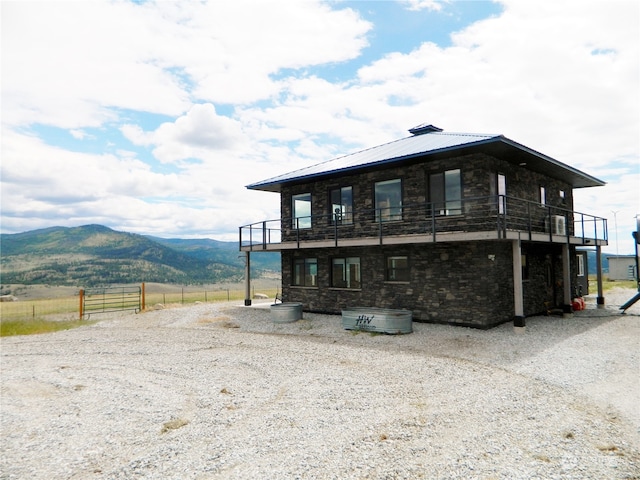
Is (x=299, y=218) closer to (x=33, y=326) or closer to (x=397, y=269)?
(x=397, y=269)

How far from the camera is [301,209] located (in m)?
21.4

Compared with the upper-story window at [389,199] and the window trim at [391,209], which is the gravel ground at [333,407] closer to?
the window trim at [391,209]

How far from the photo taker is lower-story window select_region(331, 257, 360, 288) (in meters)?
18.9

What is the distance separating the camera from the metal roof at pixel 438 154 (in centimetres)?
1486

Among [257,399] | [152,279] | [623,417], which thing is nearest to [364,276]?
[257,399]

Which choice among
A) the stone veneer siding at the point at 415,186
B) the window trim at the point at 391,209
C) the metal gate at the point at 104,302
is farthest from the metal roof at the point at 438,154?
the metal gate at the point at 104,302

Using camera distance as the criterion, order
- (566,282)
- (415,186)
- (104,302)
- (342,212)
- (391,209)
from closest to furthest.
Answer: (415,186), (391,209), (566,282), (342,212), (104,302)

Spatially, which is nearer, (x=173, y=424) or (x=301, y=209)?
(x=173, y=424)

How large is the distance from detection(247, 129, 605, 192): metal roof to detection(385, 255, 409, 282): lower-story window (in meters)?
4.00

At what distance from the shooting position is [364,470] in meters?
5.48

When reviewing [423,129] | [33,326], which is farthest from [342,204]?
[33,326]

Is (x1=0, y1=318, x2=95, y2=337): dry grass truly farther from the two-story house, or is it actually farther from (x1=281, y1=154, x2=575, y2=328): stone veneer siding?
(x1=281, y1=154, x2=575, y2=328): stone veneer siding

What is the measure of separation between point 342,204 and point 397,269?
169 inches

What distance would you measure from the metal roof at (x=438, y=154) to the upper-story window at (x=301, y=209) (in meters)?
0.90
